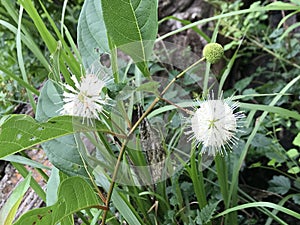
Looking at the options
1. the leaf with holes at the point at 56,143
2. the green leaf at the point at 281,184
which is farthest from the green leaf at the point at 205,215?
the green leaf at the point at 281,184

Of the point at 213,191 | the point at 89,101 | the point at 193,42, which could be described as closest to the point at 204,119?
the point at 89,101

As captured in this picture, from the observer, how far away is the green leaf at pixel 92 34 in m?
0.67

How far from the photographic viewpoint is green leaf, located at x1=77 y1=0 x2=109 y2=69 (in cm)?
67

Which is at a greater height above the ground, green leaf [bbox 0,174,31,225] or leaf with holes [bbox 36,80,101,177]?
leaf with holes [bbox 36,80,101,177]

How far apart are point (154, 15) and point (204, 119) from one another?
15 centimetres

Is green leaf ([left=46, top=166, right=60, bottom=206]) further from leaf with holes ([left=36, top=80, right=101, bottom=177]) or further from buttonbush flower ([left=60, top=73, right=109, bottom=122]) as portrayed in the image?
buttonbush flower ([left=60, top=73, right=109, bottom=122])

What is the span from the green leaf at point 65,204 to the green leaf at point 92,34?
226 millimetres

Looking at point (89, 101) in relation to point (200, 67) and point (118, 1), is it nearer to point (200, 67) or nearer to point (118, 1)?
point (118, 1)

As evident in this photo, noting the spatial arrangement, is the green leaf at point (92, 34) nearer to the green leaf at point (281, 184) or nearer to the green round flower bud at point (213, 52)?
the green round flower bud at point (213, 52)

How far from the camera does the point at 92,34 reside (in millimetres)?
677

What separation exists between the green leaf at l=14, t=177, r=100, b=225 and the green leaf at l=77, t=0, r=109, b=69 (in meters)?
0.23

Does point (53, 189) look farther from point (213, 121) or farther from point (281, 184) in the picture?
point (281, 184)

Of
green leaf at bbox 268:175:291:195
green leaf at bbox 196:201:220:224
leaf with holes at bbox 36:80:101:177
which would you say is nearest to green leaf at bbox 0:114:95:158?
leaf with holes at bbox 36:80:101:177

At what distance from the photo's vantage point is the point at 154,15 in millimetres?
551
